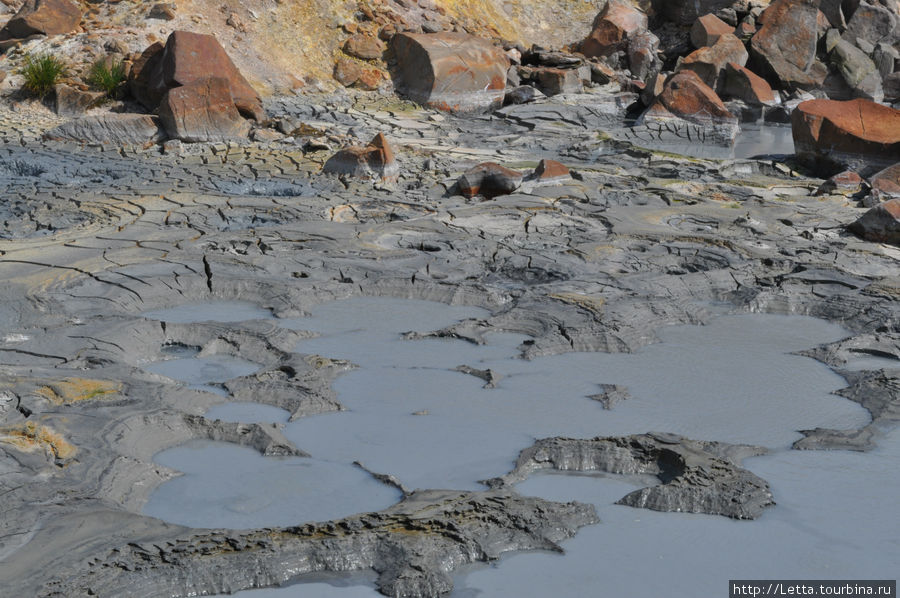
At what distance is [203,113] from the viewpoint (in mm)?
9703

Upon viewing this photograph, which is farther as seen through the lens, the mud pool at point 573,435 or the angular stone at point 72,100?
the angular stone at point 72,100

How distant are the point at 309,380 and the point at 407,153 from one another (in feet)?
19.2

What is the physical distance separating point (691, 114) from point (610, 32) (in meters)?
4.77

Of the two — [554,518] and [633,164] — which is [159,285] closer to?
[554,518]

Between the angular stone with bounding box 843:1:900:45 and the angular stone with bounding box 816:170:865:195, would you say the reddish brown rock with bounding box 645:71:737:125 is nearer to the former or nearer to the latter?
the angular stone with bounding box 816:170:865:195

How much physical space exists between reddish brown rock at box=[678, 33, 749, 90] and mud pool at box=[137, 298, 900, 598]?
9502 mm

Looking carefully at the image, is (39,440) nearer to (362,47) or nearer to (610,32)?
(362,47)

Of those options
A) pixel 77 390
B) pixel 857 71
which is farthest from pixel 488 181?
pixel 857 71

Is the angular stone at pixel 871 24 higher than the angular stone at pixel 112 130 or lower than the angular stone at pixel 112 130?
higher

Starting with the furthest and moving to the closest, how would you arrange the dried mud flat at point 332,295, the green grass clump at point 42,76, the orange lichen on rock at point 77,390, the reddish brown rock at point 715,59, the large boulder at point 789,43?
the large boulder at point 789,43, the reddish brown rock at point 715,59, the green grass clump at point 42,76, the orange lichen on rock at point 77,390, the dried mud flat at point 332,295

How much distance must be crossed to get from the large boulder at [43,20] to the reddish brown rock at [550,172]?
648 cm

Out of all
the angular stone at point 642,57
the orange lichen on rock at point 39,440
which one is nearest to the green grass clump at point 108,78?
the orange lichen on rock at point 39,440

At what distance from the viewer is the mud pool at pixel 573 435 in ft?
9.48

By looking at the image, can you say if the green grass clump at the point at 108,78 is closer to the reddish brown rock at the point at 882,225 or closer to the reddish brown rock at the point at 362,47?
the reddish brown rock at the point at 362,47
